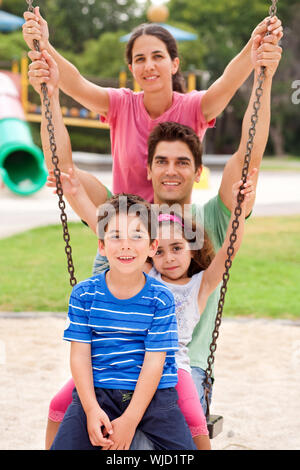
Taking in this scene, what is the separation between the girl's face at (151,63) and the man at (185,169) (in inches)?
11.9

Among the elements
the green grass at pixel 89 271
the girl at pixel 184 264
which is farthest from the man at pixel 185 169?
the green grass at pixel 89 271

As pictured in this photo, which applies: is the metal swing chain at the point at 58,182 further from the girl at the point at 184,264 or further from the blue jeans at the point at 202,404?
the blue jeans at the point at 202,404

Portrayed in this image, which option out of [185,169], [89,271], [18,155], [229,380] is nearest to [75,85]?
[185,169]

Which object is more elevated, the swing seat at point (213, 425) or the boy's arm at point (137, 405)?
the boy's arm at point (137, 405)

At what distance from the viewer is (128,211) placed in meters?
2.37

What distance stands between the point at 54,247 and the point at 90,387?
22.5 ft

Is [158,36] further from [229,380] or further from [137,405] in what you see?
[229,380]

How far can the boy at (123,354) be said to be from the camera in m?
2.24

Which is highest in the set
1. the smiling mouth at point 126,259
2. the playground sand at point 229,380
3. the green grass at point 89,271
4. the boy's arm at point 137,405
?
the smiling mouth at point 126,259

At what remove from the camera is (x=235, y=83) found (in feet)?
10.2

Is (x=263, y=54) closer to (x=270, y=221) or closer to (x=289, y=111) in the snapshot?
(x=270, y=221)

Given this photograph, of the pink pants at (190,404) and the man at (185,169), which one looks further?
the man at (185,169)

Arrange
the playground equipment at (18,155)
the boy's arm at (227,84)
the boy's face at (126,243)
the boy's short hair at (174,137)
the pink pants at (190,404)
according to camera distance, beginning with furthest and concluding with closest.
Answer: the playground equipment at (18,155), the boy's arm at (227,84), the boy's short hair at (174,137), the pink pants at (190,404), the boy's face at (126,243)

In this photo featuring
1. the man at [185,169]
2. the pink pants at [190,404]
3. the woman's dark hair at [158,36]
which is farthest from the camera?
the woman's dark hair at [158,36]
